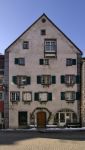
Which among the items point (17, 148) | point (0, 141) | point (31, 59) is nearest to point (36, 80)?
point (31, 59)

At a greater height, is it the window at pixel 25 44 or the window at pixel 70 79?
the window at pixel 25 44

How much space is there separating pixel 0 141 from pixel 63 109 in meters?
21.2

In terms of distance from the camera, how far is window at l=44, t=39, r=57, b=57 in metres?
56.3

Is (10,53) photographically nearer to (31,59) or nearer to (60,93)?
(31,59)

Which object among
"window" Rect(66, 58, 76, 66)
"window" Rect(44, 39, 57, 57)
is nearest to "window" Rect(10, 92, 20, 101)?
"window" Rect(44, 39, 57, 57)

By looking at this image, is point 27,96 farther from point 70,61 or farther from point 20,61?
point 70,61

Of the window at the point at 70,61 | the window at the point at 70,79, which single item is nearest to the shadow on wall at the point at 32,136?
the window at the point at 70,79

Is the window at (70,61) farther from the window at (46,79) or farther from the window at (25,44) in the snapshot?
the window at (25,44)

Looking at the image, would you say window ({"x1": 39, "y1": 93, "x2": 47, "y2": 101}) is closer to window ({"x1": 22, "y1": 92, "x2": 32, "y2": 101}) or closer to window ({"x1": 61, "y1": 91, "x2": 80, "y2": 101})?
window ({"x1": 22, "y1": 92, "x2": 32, "y2": 101})

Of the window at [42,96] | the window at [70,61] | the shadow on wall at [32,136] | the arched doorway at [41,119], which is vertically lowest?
the shadow on wall at [32,136]

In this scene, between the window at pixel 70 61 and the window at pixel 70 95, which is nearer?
the window at pixel 70 95

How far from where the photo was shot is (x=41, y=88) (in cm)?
5588

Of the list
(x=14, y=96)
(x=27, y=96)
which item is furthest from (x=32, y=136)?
(x=14, y=96)

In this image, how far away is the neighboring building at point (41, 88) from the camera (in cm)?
5569
